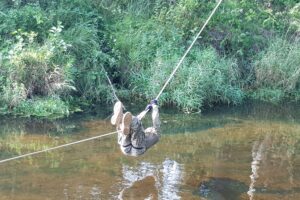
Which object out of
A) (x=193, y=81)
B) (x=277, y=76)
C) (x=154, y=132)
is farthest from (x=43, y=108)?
(x=277, y=76)

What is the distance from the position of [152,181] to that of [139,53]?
4.90m

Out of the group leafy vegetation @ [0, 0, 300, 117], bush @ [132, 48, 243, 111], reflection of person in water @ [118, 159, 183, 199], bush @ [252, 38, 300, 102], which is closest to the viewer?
reflection of person in water @ [118, 159, 183, 199]

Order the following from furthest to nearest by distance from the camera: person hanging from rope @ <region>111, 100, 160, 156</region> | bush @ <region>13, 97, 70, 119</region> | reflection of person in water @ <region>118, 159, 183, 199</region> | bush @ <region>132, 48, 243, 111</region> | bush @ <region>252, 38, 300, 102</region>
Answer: bush @ <region>252, 38, 300, 102</region> < bush @ <region>132, 48, 243, 111</region> < bush @ <region>13, 97, 70, 119</region> < reflection of person in water @ <region>118, 159, 183, 199</region> < person hanging from rope @ <region>111, 100, 160, 156</region>

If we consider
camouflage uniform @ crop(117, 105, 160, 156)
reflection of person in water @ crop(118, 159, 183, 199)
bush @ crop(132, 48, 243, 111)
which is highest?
bush @ crop(132, 48, 243, 111)

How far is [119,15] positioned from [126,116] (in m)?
6.79

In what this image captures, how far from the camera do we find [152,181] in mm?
7691

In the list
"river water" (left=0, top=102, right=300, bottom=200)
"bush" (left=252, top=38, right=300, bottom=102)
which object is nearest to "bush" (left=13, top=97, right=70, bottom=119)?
"river water" (left=0, top=102, right=300, bottom=200)

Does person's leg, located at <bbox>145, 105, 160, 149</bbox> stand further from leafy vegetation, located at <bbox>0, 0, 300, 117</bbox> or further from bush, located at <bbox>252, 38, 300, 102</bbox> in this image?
bush, located at <bbox>252, 38, 300, 102</bbox>

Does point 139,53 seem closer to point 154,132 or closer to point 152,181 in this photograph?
point 152,181

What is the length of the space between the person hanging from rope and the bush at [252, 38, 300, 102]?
18.8 feet

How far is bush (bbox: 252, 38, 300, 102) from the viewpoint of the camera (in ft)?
41.4

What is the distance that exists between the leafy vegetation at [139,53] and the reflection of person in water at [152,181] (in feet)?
9.65

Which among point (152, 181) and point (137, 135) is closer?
point (137, 135)

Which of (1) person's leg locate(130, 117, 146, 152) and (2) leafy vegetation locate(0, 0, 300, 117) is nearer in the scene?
(1) person's leg locate(130, 117, 146, 152)
